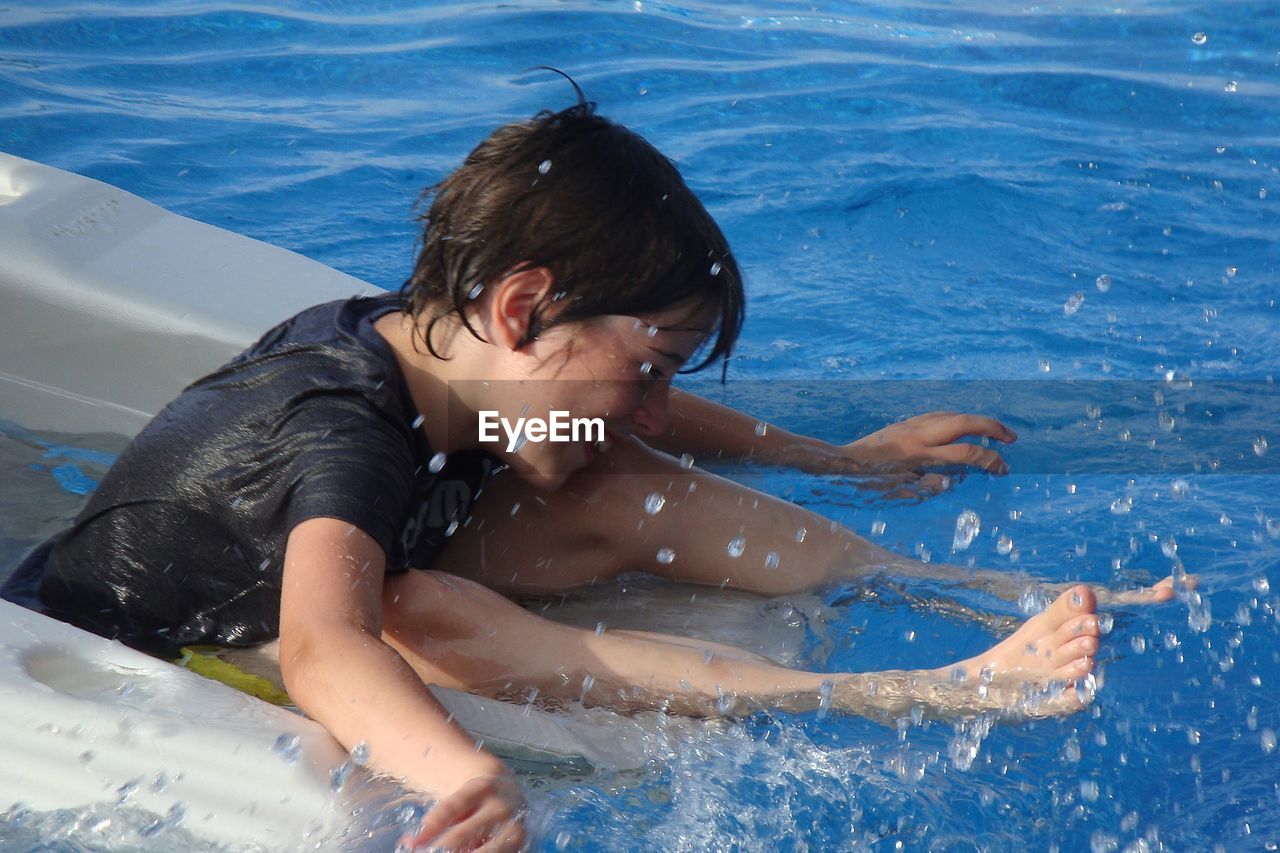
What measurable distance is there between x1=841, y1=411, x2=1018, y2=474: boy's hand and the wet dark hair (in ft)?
2.27

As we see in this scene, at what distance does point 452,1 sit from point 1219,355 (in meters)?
3.89

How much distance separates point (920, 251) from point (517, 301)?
2.38 metres

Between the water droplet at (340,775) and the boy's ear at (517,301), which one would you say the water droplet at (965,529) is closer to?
the boy's ear at (517,301)

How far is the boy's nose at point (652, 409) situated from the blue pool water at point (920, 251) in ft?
1.42

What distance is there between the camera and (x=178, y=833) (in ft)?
4.44

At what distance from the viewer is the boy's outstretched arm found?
4.32ft

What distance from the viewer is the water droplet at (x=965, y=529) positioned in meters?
2.38

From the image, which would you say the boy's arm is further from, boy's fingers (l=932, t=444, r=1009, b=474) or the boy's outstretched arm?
the boy's outstretched arm

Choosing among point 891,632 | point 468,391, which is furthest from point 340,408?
point 891,632

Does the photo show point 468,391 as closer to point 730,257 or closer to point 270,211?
point 730,257

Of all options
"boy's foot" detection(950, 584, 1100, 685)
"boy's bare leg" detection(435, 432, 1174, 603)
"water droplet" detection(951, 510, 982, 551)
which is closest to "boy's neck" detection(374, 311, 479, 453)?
"boy's bare leg" detection(435, 432, 1174, 603)

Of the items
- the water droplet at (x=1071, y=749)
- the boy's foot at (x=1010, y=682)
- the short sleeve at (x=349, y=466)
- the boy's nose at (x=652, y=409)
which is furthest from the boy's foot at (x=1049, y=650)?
the short sleeve at (x=349, y=466)

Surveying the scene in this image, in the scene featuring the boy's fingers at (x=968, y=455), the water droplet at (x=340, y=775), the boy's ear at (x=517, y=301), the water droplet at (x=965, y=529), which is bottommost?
the water droplet at (x=965, y=529)

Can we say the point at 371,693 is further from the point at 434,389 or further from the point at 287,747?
the point at 434,389
